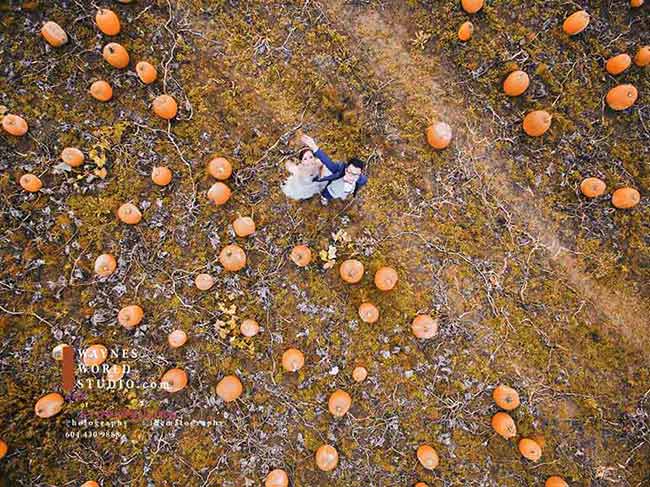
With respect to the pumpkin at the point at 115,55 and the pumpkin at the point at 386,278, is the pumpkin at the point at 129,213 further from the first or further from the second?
the pumpkin at the point at 386,278

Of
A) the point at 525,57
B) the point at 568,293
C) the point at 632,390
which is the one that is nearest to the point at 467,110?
the point at 525,57

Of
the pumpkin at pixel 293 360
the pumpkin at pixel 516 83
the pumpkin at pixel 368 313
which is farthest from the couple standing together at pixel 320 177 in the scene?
the pumpkin at pixel 516 83

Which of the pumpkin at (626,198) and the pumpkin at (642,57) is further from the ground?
the pumpkin at (642,57)

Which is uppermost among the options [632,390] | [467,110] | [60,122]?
[467,110]

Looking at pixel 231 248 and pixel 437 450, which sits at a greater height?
pixel 231 248

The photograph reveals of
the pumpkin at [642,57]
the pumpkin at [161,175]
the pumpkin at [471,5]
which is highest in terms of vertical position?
the pumpkin at [642,57]

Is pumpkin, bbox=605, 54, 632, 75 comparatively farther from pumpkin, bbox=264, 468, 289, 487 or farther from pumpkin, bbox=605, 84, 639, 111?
pumpkin, bbox=264, 468, 289, 487

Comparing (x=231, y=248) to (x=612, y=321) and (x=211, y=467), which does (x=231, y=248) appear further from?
(x=612, y=321)

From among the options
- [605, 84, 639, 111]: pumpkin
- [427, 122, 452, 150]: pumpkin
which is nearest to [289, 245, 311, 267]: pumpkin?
[427, 122, 452, 150]: pumpkin
